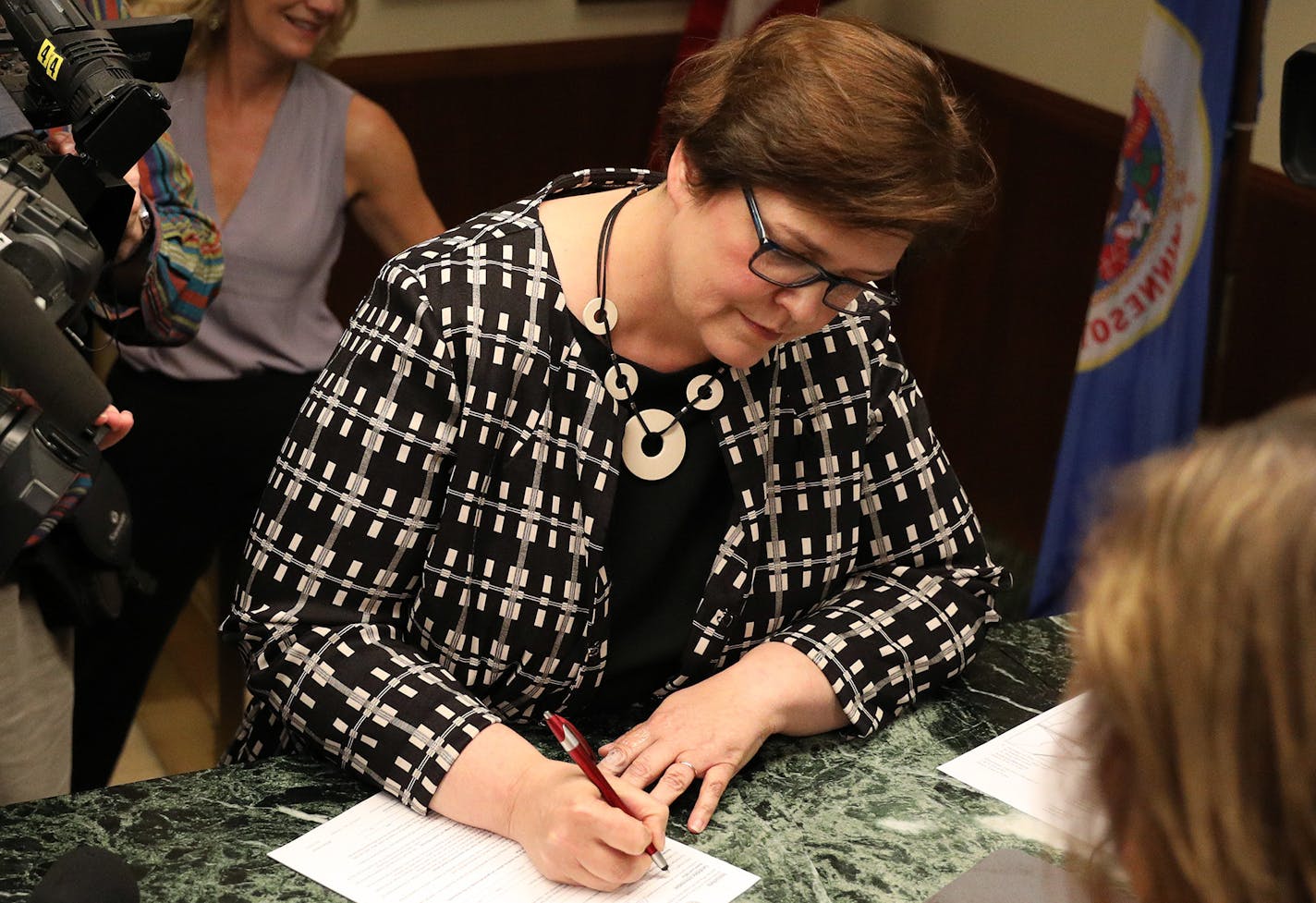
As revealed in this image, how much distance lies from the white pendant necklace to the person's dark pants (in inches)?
49.1

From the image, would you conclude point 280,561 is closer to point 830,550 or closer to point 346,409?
point 346,409

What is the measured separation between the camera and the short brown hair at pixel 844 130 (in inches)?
55.4

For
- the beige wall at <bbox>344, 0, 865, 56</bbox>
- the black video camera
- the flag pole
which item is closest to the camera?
the black video camera

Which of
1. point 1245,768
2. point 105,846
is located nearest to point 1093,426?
point 105,846

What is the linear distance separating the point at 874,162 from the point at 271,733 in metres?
0.95

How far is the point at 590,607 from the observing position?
1599 mm

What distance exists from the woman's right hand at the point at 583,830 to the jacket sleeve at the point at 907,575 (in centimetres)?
37

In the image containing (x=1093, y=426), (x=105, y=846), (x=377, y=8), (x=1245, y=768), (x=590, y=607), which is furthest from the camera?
(x=377, y=8)

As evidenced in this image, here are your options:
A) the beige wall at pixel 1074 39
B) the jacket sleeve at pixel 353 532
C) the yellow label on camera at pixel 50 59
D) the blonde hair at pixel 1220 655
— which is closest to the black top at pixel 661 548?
the jacket sleeve at pixel 353 532

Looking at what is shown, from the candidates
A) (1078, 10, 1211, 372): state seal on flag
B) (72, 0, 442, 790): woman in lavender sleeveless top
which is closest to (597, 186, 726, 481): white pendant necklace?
(72, 0, 442, 790): woman in lavender sleeveless top

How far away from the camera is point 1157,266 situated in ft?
9.70

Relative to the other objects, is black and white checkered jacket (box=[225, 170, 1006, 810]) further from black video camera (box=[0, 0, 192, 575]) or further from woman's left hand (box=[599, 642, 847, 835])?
black video camera (box=[0, 0, 192, 575])

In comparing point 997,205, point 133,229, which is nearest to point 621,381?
point 133,229

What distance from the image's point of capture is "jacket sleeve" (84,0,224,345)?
6.29ft
